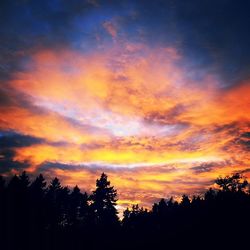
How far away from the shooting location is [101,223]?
6188 centimetres

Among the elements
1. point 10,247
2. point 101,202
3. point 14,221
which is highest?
point 101,202

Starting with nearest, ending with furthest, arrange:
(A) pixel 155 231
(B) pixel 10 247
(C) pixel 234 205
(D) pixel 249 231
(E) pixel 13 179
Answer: (B) pixel 10 247 → (E) pixel 13 179 → (D) pixel 249 231 → (C) pixel 234 205 → (A) pixel 155 231

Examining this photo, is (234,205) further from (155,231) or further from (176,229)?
(155,231)

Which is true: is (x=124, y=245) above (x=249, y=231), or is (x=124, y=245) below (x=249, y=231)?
below

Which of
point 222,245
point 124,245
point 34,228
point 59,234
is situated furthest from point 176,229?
point 34,228

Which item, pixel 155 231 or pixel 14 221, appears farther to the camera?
pixel 155 231

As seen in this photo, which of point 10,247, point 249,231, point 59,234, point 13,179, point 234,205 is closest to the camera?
point 10,247

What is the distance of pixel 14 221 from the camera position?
41.2m

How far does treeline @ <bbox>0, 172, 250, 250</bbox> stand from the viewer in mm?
43000

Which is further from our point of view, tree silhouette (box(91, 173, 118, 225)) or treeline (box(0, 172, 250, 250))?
tree silhouette (box(91, 173, 118, 225))

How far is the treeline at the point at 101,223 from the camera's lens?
4300 cm

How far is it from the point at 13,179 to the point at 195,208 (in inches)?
1940

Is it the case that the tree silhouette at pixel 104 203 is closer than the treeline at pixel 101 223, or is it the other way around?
the treeline at pixel 101 223

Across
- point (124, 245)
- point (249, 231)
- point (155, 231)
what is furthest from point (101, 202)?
point (249, 231)
